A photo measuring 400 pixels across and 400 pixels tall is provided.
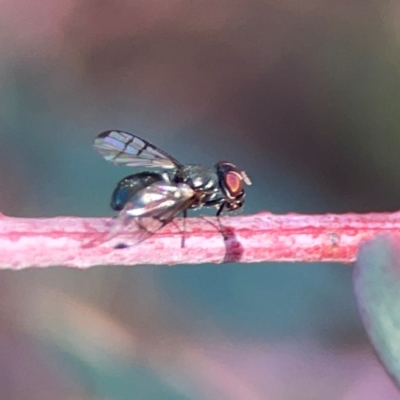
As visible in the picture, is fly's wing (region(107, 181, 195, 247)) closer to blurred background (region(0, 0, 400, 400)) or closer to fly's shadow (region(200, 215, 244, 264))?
fly's shadow (region(200, 215, 244, 264))

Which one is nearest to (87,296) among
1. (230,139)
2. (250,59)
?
(230,139)

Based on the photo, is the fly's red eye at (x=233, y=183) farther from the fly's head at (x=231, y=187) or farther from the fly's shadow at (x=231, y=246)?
the fly's shadow at (x=231, y=246)

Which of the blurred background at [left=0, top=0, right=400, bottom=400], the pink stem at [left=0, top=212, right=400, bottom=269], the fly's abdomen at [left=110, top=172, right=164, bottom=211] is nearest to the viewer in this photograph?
the pink stem at [left=0, top=212, right=400, bottom=269]

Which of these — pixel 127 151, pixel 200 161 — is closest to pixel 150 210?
pixel 127 151

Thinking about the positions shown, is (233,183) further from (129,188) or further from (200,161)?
(200,161)

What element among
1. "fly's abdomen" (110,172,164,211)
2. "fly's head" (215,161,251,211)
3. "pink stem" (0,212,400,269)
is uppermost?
"fly's head" (215,161,251,211)

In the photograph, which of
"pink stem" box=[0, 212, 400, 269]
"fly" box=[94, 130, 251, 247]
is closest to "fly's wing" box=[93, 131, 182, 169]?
"fly" box=[94, 130, 251, 247]

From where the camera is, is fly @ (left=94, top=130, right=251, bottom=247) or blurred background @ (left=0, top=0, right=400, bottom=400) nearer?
fly @ (left=94, top=130, right=251, bottom=247)
